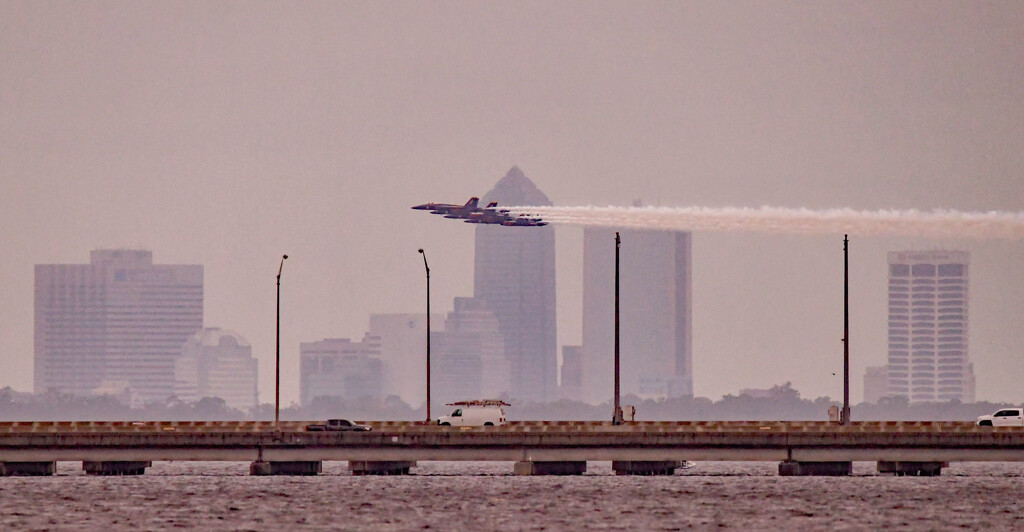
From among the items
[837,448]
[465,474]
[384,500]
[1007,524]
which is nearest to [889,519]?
[1007,524]

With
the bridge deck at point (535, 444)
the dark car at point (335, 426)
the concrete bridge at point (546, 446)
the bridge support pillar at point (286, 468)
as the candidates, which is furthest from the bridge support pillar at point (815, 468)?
the bridge support pillar at point (286, 468)

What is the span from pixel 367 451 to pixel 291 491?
5545mm

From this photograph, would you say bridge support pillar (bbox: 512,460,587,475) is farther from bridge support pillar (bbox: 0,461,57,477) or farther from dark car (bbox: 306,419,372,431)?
bridge support pillar (bbox: 0,461,57,477)

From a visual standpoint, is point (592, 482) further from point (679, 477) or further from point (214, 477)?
point (214, 477)

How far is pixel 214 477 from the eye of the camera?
164875mm

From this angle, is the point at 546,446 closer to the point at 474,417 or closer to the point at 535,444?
the point at 535,444

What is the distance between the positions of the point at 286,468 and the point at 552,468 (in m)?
17.6

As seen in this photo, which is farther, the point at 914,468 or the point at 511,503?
the point at 914,468

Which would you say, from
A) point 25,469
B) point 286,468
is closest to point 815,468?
point 286,468

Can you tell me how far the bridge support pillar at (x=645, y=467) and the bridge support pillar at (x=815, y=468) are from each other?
8481 millimetres

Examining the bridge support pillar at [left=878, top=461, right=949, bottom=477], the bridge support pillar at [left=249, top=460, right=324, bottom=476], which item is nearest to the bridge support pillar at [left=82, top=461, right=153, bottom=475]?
the bridge support pillar at [left=249, top=460, right=324, bottom=476]

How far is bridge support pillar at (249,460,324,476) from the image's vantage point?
137 meters

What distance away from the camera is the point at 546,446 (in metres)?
135

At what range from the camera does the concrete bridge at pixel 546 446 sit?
5162 inches
